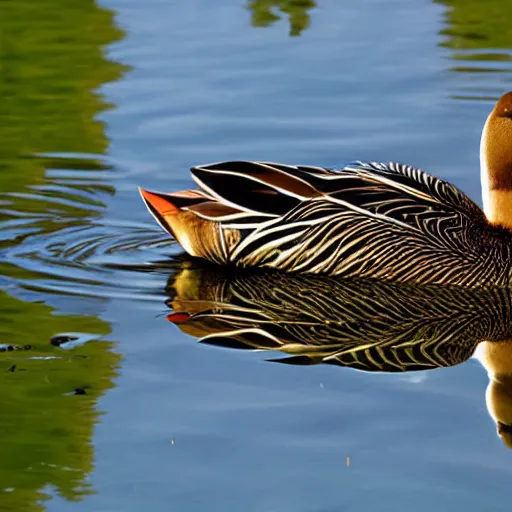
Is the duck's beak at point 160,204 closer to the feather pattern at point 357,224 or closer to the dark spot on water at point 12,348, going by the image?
the feather pattern at point 357,224

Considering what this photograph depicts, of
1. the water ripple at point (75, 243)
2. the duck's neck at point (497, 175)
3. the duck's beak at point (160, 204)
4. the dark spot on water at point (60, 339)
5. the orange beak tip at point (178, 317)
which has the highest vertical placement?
the duck's neck at point (497, 175)

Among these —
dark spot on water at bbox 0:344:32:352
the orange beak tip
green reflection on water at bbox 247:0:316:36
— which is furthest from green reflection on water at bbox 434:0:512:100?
dark spot on water at bbox 0:344:32:352

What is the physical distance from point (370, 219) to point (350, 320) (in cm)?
99

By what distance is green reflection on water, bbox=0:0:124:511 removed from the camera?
280 inches

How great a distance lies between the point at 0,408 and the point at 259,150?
5.17 metres

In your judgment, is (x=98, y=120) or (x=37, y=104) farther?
(x=37, y=104)

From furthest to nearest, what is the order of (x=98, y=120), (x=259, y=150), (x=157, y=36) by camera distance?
(x=157, y=36) < (x=98, y=120) < (x=259, y=150)

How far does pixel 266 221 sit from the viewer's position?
32.3 ft

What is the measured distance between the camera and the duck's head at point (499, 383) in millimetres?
7473

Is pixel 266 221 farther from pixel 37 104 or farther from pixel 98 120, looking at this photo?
pixel 37 104

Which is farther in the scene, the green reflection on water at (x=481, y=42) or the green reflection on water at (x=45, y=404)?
the green reflection on water at (x=481, y=42)

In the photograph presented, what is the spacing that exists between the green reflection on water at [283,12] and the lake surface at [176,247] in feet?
0.16

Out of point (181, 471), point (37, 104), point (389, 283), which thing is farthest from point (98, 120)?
point (181, 471)

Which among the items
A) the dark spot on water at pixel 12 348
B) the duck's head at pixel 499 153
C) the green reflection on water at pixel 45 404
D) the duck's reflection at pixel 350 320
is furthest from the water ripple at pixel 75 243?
the duck's head at pixel 499 153
